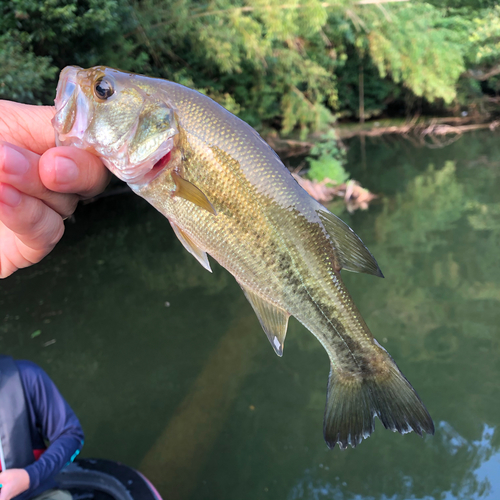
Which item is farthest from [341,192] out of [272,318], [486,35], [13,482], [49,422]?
[486,35]

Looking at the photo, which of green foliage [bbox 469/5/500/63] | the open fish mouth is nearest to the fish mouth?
the open fish mouth

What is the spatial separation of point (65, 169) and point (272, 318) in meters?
1.05

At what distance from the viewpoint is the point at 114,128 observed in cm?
152

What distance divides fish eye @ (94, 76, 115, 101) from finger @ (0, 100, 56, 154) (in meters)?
0.36

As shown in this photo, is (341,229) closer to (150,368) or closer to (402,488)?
(402,488)

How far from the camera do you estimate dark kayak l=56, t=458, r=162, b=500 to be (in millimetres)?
3035

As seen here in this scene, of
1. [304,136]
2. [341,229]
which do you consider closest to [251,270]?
[341,229]

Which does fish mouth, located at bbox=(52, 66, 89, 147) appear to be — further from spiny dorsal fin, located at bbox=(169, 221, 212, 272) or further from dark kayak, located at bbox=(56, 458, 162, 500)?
dark kayak, located at bbox=(56, 458, 162, 500)

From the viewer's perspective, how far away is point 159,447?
14.9 ft

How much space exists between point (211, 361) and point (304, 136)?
1373 cm

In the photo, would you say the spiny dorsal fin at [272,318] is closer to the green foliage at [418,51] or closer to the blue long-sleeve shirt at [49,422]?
the blue long-sleeve shirt at [49,422]

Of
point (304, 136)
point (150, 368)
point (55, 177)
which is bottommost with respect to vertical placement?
point (304, 136)

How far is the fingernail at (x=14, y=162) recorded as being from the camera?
53.3 inches

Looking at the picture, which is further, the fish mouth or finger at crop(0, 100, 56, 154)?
finger at crop(0, 100, 56, 154)
